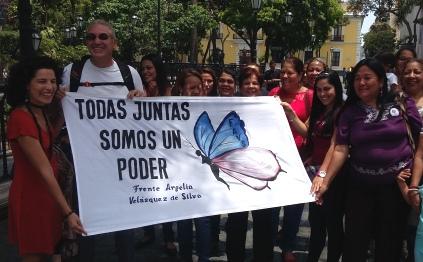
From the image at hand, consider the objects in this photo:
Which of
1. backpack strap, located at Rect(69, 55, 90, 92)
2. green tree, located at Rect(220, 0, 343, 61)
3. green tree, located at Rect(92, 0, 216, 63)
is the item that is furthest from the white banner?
green tree, located at Rect(220, 0, 343, 61)

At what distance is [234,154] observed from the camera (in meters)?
3.96

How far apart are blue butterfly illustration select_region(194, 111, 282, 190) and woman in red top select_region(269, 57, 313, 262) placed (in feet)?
1.45

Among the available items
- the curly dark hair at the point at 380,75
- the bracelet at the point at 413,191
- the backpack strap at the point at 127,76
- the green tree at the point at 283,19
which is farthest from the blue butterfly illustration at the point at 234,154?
the green tree at the point at 283,19

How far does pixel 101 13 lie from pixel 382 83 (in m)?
21.3

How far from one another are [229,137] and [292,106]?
0.74 metres

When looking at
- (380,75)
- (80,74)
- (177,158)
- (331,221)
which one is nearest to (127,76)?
(80,74)

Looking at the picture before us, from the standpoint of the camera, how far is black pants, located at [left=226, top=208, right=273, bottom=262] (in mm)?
4102

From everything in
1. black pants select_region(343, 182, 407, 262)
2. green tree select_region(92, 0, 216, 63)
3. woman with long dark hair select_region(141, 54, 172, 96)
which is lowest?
black pants select_region(343, 182, 407, 262)

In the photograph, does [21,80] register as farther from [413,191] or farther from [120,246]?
[413,191]

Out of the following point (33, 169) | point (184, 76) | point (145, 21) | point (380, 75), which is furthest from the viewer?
point (145, 21)

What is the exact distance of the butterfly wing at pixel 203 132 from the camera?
3.85 meters

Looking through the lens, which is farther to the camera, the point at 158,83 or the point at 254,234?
the point at 158,83

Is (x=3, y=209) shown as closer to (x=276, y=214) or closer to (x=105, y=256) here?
(x=105, y=256)

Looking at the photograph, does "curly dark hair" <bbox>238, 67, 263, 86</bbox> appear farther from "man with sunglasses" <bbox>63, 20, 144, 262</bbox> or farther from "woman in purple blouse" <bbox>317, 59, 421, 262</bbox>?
"man with sunglasses" <bbox>63, 20, 144, 262</bbox>
